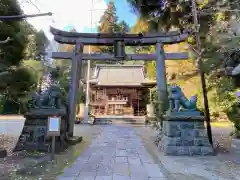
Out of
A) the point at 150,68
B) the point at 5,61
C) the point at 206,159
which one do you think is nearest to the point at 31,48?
the point at 150,68

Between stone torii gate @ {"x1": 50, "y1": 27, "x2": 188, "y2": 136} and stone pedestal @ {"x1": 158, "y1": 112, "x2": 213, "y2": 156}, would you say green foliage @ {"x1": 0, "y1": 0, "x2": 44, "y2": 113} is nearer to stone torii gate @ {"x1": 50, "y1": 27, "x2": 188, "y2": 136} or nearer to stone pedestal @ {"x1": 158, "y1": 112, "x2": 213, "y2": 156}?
stone torii gate @ {"x1": 50, "y1": 27, "x2": 188, "y2": 136}

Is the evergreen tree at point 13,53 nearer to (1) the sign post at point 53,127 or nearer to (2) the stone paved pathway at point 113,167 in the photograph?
(1) the sign post at point 53,127

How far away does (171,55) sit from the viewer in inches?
358

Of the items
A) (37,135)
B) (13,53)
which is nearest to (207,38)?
(37,135)

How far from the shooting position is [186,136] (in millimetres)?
6332

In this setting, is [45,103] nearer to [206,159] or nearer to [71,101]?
[71,101]

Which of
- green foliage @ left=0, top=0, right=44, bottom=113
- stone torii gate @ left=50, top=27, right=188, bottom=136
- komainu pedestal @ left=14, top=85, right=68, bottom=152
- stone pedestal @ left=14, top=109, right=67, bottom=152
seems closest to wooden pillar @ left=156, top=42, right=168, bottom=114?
stone torii gate @ left=50, top=27, right=188, bottom=136

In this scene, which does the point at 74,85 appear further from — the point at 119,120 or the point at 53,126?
the point at 119,120

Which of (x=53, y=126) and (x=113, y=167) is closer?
(x=113, y=167)

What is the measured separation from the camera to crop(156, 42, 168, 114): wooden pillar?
826 cm

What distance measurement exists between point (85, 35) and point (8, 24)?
3.67 meters

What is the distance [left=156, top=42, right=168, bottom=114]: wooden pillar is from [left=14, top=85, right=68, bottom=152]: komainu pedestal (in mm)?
3187

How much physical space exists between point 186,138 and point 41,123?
3.86m

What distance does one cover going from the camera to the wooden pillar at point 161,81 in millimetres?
8260
